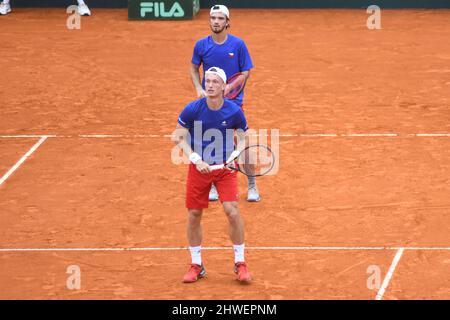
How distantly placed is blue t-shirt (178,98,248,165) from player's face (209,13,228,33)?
6.26 feet

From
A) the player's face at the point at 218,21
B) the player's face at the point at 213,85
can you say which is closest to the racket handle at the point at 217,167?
the player's face at the point at 213,85

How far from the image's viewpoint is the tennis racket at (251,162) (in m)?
9.07

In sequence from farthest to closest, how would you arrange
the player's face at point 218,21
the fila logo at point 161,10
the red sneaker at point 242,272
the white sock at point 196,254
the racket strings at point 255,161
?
the fila logo at point 161,10 → the racket strings at point 255,161 → the player's face at point 218,21 → the white sock at point 196,254 → the red sneaker at point 242,272

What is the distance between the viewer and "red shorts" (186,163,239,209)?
9.01m

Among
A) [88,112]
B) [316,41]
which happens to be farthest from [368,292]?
[316,41]

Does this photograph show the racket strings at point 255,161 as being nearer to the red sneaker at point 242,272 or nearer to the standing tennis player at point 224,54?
the standing tennis player at point 224,54

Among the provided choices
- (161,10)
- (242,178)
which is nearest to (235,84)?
(242,178)

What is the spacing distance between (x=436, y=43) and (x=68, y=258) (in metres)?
12.1

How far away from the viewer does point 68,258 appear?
9.77m

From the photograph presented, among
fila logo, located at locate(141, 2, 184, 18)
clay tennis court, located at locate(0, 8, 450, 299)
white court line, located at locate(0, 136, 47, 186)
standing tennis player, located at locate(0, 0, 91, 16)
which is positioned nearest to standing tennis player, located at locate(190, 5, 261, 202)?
clay tennis court, located at locate(0, 8, 450, 299)

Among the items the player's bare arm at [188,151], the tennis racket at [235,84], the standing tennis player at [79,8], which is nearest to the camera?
Result: the player's bare arm at [188,151]

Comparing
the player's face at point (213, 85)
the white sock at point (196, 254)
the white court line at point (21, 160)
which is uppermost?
the player's face at point (213, 85)

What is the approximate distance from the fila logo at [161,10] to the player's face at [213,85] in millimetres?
13563

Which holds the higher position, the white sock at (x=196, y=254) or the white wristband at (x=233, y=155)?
the white wristband at (x=233, y=155)
